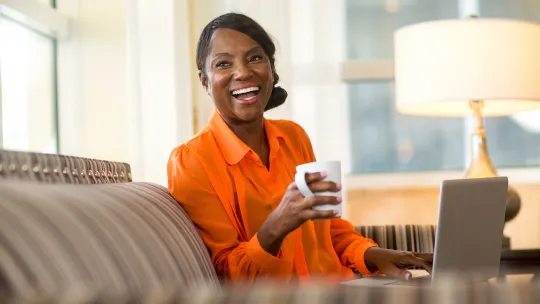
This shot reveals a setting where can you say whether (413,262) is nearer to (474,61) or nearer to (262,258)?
(262,258)

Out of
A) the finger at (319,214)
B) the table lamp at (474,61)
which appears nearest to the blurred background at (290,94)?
the table lamp at (474,61)

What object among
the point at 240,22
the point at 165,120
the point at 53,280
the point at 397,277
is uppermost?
the point at 240,22

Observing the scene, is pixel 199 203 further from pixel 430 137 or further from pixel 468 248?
pixel 430 137

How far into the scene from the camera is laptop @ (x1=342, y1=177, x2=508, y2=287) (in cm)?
148

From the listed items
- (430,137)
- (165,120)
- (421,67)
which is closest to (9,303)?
(421,67)

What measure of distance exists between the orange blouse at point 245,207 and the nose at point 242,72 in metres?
0.11

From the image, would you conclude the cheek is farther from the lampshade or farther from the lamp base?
the lamp base

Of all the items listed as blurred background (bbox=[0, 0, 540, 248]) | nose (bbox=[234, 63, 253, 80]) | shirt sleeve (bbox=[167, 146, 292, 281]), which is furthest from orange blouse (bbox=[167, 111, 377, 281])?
blurred background (bbox=[0, 0, 540, 248])

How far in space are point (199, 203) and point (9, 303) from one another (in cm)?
94

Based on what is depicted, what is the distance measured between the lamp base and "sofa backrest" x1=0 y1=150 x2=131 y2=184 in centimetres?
133

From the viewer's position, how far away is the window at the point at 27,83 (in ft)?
8.79

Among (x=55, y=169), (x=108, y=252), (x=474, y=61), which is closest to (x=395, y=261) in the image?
(x=55, y=169)

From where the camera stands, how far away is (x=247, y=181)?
1.72m

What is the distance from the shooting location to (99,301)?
0.67m
